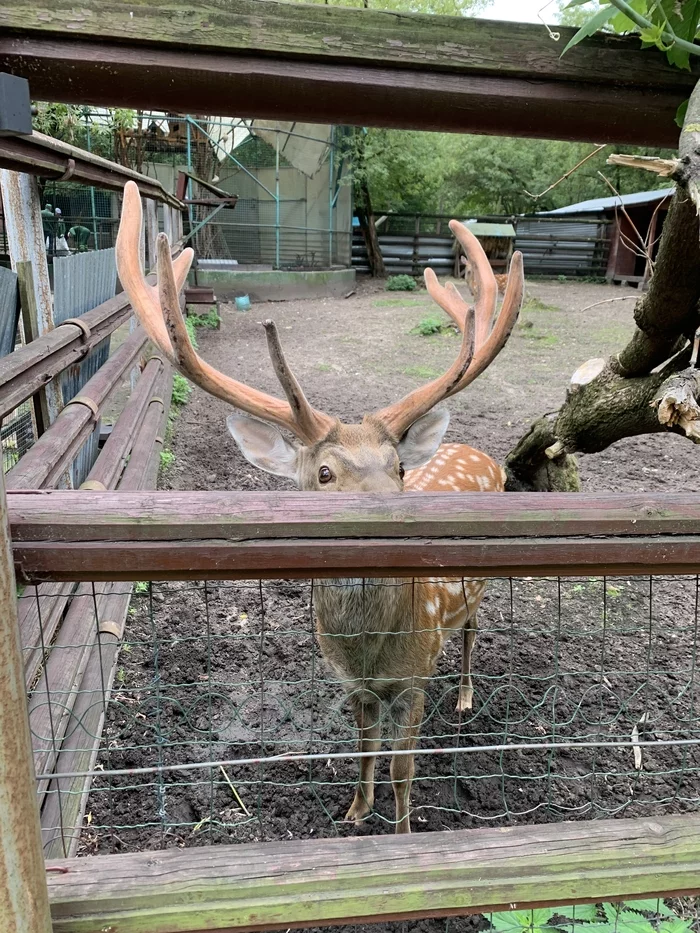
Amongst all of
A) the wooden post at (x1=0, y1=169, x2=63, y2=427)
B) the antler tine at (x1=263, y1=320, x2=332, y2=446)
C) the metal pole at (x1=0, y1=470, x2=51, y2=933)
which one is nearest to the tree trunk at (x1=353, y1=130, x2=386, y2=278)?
the wooden post at (x1=0, y1=169, x2=63, y2=427)

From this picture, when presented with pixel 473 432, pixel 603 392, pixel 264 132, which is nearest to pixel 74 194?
pixel 264 132

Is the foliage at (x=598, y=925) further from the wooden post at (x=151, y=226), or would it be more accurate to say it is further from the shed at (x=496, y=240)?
the shed at (x=496, y=240)

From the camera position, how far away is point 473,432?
21.6ft

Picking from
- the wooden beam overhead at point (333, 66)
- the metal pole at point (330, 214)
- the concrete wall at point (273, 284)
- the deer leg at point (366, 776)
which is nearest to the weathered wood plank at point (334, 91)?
the wooden beam overhead at point (333, 66)

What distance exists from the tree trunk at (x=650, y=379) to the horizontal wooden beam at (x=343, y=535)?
0.72 m

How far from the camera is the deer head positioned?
2.15 m

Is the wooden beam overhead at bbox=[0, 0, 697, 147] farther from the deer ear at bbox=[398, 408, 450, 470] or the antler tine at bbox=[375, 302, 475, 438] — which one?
the deer ear at bbox=[398, 408, 450, 470]

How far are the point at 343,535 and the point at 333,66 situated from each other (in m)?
0.92

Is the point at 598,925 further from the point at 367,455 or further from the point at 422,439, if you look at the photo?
the point at 422,439

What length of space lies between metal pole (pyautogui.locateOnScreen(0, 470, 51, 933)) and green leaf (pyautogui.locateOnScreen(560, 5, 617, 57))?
1323 mm

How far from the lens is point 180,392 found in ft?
25.1

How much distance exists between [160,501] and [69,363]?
83.8 inches

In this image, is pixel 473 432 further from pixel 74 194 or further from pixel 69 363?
pixel 74 194

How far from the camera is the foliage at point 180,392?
744 cm
